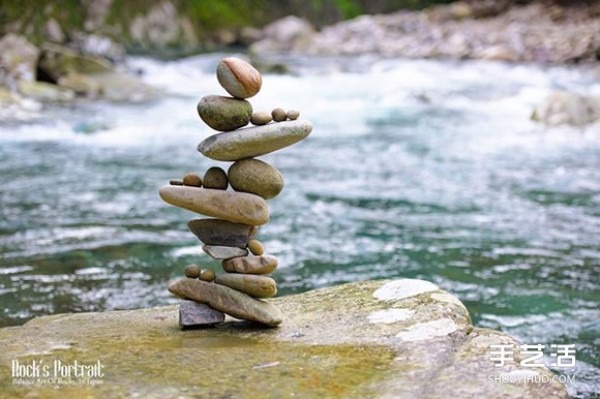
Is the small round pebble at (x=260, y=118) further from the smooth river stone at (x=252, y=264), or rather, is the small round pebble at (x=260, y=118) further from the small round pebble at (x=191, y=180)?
the smooth river stone at (x=252, y=264)

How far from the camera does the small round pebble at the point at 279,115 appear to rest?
12.6ft

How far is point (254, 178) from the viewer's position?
3.85 metres

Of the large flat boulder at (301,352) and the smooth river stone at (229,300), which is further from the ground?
the smooth river stone at (229,300)

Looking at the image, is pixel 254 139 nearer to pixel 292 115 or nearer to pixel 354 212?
pixel 292 115

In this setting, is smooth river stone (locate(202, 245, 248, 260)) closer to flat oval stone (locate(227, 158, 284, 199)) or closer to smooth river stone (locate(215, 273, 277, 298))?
smooth river stone (locate(215, 273, 277, 298))

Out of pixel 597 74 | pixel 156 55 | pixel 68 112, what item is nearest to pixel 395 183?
pixel 68 112

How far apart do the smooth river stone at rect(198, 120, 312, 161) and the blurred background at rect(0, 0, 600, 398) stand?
6.32 ft

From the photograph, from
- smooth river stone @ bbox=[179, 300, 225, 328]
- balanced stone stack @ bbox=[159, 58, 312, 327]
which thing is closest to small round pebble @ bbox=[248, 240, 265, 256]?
balanced stone stack @ bbox=[159, 58, 312, 327]

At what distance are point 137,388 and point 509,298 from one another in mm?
3380

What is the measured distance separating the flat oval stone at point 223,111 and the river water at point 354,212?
1992mm

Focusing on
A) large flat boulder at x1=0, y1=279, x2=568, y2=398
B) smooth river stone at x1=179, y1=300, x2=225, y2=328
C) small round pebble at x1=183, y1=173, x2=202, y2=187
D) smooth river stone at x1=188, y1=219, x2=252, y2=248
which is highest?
small round pebble at x1=183, y1=173, x2=202, y2=187

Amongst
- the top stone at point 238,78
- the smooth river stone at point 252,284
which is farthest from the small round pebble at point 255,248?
the top stone at point 238,78

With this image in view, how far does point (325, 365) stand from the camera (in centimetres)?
315

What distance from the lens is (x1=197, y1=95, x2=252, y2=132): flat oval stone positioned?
377 centimetres
